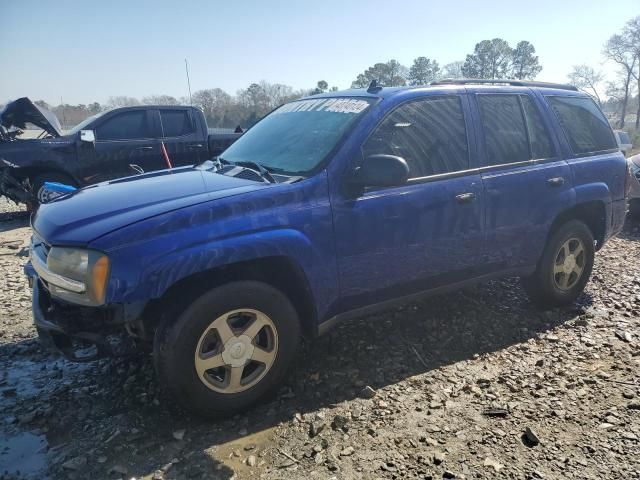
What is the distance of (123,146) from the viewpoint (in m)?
8.04

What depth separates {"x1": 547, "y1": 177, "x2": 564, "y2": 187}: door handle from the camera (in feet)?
12.2

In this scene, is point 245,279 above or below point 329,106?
below

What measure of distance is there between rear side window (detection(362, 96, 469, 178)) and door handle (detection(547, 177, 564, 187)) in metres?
0.84

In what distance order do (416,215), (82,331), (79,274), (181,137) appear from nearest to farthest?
(79,274) < (82,331) < (416,215) < (181,137)

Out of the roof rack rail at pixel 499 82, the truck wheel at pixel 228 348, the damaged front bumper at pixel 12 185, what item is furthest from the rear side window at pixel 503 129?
the damaged front bumper at pixel 12 185

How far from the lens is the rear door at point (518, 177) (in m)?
3.49

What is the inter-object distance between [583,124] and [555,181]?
2.71 ft

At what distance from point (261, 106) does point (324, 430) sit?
30.1m

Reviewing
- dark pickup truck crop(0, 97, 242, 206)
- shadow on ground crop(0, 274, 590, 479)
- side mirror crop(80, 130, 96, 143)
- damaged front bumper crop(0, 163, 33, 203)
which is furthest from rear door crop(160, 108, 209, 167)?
shadow on ground crop(0, 274, 590, 479)

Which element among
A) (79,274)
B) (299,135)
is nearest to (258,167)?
(299,135)

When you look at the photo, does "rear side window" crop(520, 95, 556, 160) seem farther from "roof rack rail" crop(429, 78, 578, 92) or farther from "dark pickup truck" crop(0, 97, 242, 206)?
"dark pickup truck" crop(0, 97, 242, 206)

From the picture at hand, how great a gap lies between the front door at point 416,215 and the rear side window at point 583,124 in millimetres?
1166

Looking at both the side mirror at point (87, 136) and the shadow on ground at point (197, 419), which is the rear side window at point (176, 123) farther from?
the shadow on ground at point (197, 419)

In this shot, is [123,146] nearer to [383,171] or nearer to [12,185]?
[12,185]
